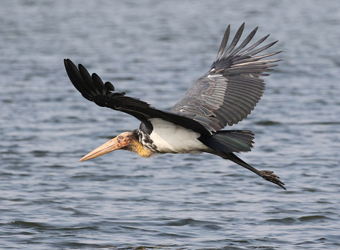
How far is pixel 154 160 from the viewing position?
10242mm

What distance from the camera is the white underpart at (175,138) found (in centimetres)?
689

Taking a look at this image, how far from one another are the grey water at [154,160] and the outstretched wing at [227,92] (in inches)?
48.7

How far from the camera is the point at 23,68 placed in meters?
16.8

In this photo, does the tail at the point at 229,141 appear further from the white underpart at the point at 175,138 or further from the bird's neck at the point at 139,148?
the bird's neck at the point at 139,148

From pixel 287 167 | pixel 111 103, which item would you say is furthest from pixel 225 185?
pixel 111 103

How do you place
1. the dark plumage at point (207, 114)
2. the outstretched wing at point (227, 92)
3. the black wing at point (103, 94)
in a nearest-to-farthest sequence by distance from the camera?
the black wing at point (103, 94) < the dark plumage at point (207, 114) < the outstretched wing at point (227, 92)

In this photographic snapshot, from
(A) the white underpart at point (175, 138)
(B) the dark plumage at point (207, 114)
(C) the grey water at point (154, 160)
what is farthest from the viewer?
(C) the grey water at point (154, 160)

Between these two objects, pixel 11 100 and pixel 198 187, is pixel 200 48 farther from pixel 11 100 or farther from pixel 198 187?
pixel 198 187

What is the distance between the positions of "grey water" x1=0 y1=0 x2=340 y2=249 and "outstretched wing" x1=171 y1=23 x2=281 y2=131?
48.7 inches

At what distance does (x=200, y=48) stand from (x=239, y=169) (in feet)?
34.3

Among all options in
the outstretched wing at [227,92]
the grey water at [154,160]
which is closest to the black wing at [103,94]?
the outstretched wing at [227,92]

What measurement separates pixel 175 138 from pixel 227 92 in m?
0.92

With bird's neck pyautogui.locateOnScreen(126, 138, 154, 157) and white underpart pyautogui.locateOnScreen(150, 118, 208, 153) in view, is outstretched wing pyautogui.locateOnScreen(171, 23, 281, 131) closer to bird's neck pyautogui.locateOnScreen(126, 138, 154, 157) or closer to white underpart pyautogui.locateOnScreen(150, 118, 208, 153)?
white underpart pyautogui.locateOnScreen(150, 118, 208, 153)

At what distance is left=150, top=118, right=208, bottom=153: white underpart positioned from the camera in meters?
6.89
